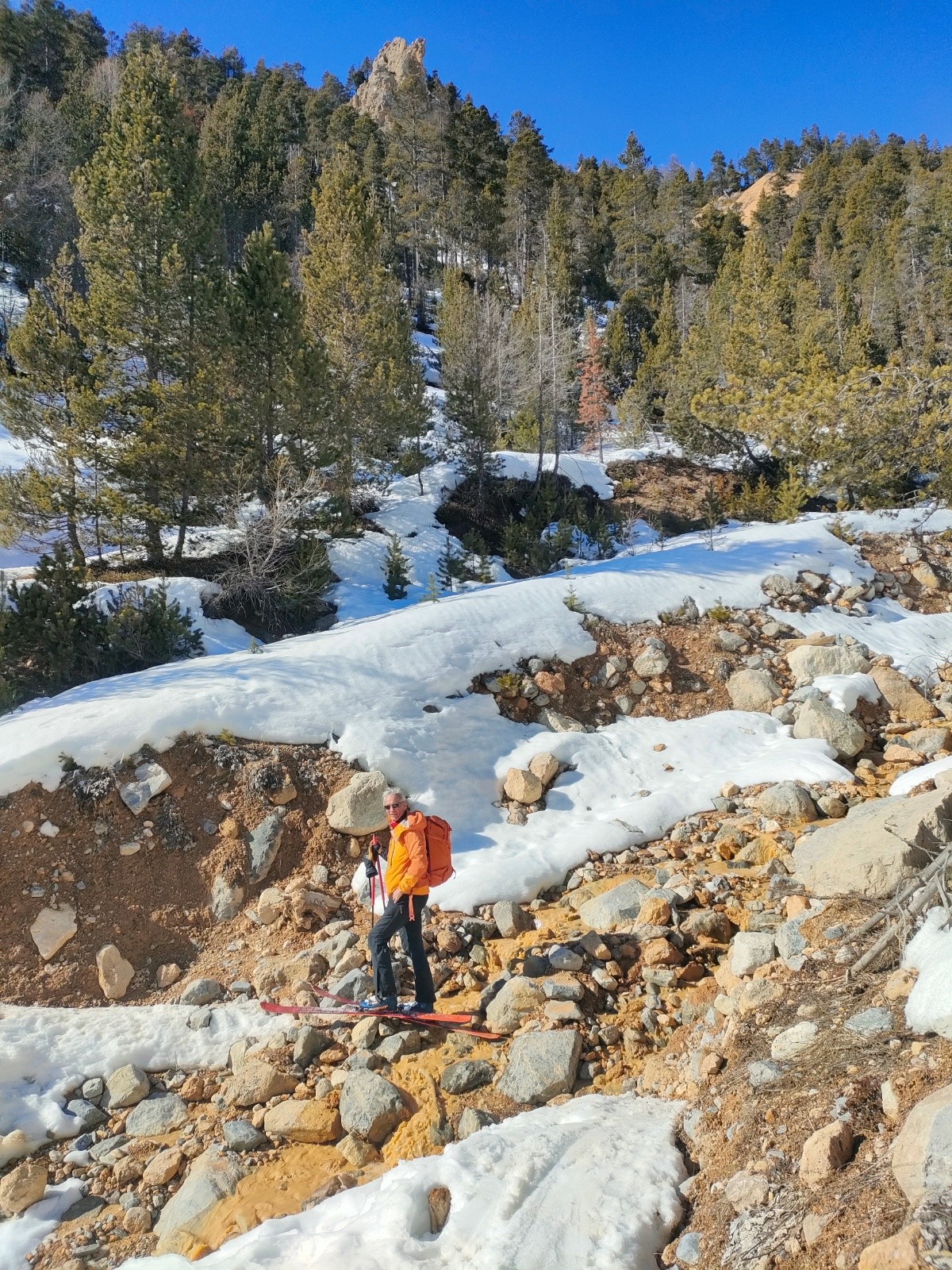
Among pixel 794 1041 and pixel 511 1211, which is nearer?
pixel 511 1211

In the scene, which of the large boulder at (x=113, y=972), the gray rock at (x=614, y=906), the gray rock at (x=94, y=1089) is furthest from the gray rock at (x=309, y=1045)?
the gray rock at (x=614, y=906)

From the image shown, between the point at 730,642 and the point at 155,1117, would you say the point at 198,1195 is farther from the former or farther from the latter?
the point at 730,642

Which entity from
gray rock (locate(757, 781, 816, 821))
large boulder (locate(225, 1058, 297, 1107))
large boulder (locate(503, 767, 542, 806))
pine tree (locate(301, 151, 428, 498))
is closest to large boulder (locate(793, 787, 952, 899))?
gray rock (locate(757, 781, 816, 821))

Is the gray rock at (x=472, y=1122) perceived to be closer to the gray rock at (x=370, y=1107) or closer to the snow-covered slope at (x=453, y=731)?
the gray rock at (x=370, y=1107)

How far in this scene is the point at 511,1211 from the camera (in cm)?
311

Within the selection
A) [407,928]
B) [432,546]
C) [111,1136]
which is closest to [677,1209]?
[407,928]

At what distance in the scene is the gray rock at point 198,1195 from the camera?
354cm

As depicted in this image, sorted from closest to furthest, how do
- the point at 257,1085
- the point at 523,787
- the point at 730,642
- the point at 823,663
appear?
1. the point at 257,1085
2. the point at 523,787
3. the point at 823,663
4. the point at 730,642

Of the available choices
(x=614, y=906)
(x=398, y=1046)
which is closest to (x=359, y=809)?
(x=398, y=1046)

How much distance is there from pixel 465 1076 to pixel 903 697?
784cm

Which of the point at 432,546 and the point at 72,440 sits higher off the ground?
the point at 72,440

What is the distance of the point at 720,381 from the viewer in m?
29.1

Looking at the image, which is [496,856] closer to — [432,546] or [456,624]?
[456,624]

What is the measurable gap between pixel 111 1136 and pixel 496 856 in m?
3.64
